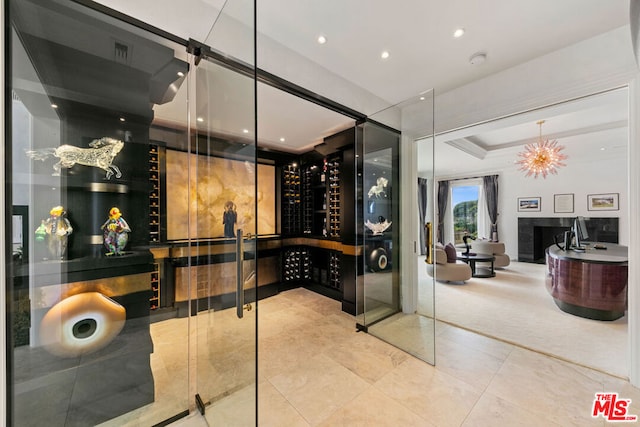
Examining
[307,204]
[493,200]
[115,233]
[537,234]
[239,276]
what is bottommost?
[537,234]

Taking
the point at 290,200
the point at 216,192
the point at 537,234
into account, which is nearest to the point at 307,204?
the point at 290,200

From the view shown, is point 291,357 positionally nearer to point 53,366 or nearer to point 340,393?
point 340,393

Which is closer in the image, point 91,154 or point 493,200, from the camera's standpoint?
point 91,154

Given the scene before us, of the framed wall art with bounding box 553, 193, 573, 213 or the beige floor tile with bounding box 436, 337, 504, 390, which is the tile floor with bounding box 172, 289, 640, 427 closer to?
the beige floor tile with bounding box 436, 337, 504, 390

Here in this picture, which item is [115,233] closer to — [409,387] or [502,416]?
[409,387]

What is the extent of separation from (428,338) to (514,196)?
683cm

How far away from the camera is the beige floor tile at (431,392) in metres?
1.61

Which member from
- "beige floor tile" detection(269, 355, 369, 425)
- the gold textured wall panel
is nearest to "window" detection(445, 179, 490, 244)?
"beige floor tile" detection(269, 355, 369, 425)

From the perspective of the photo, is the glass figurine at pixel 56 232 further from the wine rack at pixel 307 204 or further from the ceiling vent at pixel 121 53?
the wine rack at pixel 307 204

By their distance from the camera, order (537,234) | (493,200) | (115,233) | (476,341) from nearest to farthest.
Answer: (115,233) < (476,341) < (537,234) < (493,200)

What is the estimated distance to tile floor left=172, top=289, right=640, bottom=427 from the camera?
157 cm

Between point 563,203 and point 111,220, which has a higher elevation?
point 563,203

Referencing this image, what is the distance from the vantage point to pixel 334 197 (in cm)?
411

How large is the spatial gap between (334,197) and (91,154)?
309 cm
